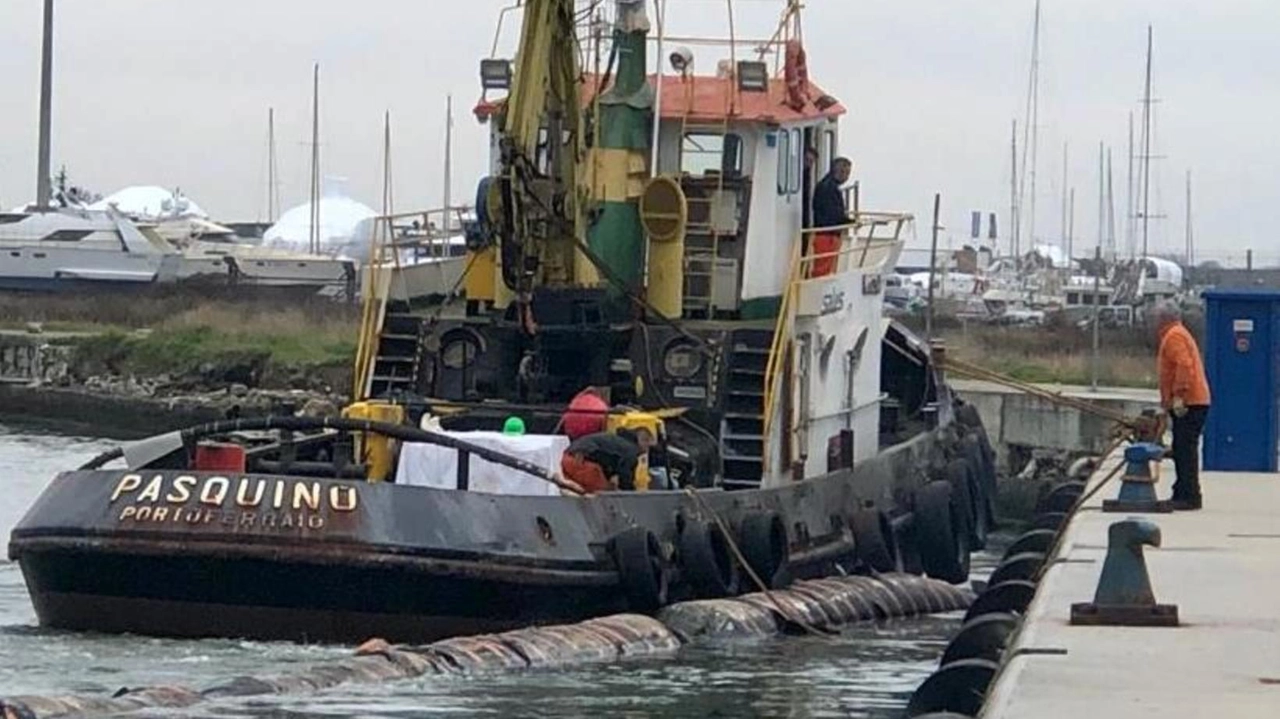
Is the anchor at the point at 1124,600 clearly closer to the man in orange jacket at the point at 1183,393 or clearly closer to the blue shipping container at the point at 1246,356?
the man in orange jacket at the point at 1183,393

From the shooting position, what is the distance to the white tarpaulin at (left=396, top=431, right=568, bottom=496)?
18062 millimetres

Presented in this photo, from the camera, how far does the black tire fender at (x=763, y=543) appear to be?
19141 mm

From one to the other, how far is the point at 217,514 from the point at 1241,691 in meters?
6.98

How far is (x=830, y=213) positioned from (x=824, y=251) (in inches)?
13.9

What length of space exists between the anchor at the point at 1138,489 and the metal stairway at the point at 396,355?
5.03 metres

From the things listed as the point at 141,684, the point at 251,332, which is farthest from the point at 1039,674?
the point at 251,332

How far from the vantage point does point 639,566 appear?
58.5ft

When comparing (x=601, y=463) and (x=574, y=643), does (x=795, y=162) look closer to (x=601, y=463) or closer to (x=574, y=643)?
(x=601, y=463)

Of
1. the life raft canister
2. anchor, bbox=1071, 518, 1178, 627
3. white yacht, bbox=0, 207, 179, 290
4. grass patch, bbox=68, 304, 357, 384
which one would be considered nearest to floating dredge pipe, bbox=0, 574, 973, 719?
the life raft canister

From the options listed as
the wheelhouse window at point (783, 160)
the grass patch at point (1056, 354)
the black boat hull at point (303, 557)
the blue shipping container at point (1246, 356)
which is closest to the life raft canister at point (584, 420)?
the black boat hull at point (303, 557)

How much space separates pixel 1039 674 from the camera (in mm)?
12086

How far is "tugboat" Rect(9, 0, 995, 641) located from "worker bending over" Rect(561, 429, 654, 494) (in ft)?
0.49

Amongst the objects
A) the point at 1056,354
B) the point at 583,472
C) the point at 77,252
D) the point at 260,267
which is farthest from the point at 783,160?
the point at 260,267

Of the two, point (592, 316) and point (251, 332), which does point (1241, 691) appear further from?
point (251, 332)
